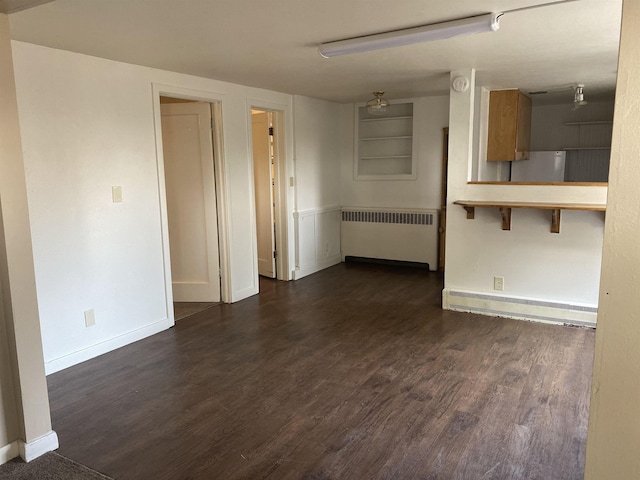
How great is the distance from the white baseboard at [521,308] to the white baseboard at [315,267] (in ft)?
6.63

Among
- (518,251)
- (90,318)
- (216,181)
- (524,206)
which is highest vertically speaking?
A: (216,181)

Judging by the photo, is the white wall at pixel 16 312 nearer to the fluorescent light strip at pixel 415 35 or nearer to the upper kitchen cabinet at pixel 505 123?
the fluorescent light strip at pixel 415 35

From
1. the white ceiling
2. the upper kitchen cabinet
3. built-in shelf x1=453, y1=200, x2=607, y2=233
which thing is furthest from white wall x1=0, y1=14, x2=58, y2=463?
the upper kitchen cabinet

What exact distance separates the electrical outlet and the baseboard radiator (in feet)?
13.1

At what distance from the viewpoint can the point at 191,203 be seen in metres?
4.92

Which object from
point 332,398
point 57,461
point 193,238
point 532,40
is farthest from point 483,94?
point 57,461

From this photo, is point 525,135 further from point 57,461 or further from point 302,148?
point 57,461

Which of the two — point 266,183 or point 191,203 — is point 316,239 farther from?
point 191,203

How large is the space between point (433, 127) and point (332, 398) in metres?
4.26

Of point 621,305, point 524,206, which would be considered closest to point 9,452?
point 621,305

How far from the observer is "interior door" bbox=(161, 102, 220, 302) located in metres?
4.78

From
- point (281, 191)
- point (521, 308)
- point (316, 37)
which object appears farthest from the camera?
point (281, 191)

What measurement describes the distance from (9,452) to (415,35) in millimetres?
3144

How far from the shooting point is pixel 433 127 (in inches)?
244
